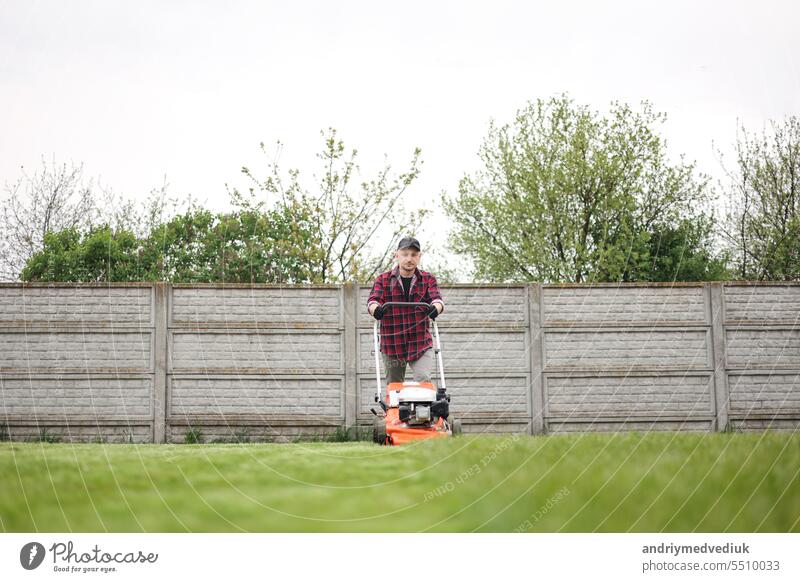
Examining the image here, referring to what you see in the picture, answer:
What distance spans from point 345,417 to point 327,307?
0.67 metres

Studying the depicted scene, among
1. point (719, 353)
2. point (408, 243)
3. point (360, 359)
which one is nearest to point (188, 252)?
point (408, 243)

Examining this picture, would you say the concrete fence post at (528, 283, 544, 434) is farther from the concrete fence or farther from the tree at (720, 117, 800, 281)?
the tree at (720, 117, 800, 281)

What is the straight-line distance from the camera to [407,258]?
3.43 m

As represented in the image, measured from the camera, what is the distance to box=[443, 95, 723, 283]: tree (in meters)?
2.59

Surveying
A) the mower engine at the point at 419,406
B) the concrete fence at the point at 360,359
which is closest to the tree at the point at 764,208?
the mower engine at the point at 419,406

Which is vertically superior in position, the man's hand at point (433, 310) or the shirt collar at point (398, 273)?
the shirt collar at point (398, 273)

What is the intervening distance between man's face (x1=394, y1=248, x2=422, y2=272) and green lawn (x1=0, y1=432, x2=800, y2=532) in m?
2.45

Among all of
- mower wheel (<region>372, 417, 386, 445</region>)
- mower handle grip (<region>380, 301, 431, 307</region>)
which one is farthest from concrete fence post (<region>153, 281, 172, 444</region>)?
mower wheel (<region>372, 417, 386, 445</region>)

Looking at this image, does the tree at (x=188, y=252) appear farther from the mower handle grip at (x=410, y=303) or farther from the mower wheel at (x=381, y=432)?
the mower wheel at (x=381, y=432)

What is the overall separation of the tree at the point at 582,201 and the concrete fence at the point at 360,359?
140 cm

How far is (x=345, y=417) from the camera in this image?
5.02 meters

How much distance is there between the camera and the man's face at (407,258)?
3412 mm

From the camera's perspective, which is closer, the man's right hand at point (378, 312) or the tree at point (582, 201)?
the tree at point (582, 201)
